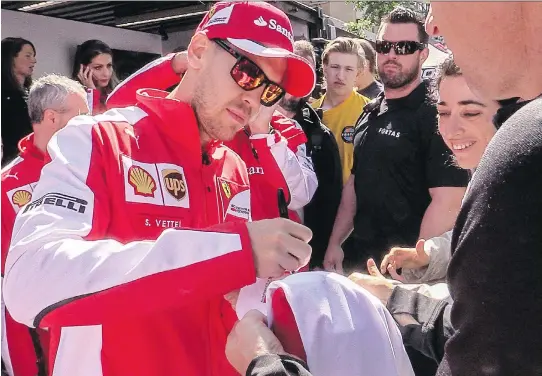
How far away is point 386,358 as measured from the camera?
4.01 ft

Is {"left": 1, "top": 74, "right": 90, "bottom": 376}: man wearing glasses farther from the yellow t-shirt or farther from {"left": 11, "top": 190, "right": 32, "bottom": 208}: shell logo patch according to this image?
the yellow t-shirt

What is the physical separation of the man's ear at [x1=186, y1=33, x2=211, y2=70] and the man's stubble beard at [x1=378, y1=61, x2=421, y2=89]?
5.99ft

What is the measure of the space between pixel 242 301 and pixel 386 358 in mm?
622

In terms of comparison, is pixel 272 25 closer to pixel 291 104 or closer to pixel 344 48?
pixel 291 104

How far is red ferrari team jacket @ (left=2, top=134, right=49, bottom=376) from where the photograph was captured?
342cm

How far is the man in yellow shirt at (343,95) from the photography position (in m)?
4.50

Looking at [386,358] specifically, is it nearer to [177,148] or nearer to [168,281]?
[168,281]

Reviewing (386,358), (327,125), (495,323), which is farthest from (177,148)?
(327,125)

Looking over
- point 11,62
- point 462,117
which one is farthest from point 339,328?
point 11,62

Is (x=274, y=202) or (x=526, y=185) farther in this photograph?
(x=274, y=202)

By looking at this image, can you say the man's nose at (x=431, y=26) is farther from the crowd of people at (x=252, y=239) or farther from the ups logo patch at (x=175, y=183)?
the ups logo patch at (x=175, y=183)

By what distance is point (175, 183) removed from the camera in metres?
1.87

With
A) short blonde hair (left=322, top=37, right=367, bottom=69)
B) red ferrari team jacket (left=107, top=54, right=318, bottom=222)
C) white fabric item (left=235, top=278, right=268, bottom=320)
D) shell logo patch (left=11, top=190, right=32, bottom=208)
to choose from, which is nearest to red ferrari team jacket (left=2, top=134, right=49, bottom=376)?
shell logo patch (left=11, top=190, right=32, bottom=208)

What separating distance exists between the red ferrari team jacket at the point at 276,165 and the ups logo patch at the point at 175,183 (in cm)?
68
